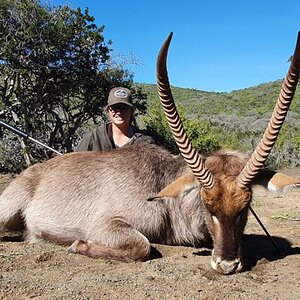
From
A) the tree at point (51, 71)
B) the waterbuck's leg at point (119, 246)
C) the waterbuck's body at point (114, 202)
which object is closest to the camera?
the waterbuck's leg at point (119, 246)

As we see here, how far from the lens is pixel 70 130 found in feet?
54.7

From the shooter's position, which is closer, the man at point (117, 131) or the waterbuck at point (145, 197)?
the waterbuck at point (145, 197)

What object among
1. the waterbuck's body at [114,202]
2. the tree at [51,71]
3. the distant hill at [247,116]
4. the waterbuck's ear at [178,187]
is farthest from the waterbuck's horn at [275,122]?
the distant hill at [247,116]

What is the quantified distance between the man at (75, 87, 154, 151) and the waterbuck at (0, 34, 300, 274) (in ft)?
3.79

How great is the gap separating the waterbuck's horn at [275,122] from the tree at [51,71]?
38.2 ft

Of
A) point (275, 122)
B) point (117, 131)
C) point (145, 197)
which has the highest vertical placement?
point (275, 122)

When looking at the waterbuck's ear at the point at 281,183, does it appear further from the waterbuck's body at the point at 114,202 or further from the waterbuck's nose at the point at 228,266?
the waterbuck's nose at the point at 228,266

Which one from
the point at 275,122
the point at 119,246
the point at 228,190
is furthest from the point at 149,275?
the point at 275,122

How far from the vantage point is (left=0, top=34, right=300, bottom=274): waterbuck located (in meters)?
4.39

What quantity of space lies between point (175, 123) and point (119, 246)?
1.44 metres

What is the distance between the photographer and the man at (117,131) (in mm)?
7383

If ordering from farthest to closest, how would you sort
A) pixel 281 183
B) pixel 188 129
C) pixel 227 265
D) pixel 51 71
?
pixel 188 129 < pixel 51 71 < pixel 281 183 < pixel 227 265

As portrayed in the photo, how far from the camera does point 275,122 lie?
437cm

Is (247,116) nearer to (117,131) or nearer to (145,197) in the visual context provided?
(117,131)
